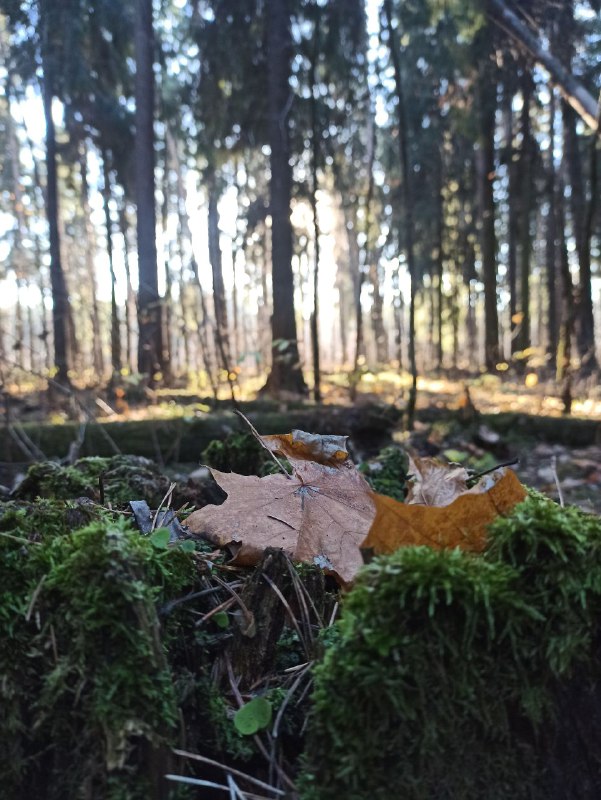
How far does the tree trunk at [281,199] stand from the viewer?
987 cm

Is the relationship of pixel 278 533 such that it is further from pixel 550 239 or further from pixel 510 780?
pixel 550 239

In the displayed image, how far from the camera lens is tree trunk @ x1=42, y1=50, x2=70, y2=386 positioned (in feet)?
37.7

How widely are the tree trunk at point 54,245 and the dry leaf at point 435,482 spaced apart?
10856mm

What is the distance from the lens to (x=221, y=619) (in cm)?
109

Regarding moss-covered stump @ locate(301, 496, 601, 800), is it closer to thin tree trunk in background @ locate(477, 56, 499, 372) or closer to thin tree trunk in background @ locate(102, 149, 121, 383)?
thin tree trunk in background @ locate(102, 149, 121, 383)

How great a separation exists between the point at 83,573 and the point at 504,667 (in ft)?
2.33

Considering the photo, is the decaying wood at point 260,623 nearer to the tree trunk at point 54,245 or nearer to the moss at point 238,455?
the moss at point 238,455

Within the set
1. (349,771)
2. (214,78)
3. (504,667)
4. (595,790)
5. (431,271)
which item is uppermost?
(214,78)

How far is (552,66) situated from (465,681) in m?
8.37

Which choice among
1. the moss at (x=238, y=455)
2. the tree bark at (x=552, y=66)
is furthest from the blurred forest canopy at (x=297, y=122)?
the moss at (x=238, y=455)

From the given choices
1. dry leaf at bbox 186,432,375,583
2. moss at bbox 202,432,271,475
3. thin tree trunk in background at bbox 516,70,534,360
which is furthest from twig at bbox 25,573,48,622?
thin tree trunk in background at bbox 516,70,534,360

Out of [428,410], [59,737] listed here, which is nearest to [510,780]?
[59,737]

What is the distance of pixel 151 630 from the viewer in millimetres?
894

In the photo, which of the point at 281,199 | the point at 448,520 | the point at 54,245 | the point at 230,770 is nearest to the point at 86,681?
the point at 230,770
